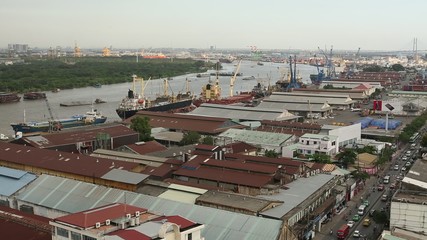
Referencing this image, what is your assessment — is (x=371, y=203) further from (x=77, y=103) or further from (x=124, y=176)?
(x=77, y=103)

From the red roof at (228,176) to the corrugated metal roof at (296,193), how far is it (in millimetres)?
287

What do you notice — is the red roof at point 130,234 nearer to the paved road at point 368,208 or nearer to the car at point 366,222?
the paved road at point 368,208

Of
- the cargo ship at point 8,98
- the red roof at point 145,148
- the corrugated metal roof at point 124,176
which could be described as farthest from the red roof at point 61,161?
the cargo ship at point 8,98

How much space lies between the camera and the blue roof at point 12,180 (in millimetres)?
5199

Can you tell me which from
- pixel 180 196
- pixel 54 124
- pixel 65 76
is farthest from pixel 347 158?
pixel 65 76

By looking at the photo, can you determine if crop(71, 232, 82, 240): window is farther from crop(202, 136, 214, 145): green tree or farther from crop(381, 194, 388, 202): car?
crop(202, 136, 214, 145): green tree

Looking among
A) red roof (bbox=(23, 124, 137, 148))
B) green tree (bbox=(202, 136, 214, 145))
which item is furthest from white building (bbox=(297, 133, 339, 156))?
red roof (bbox=(23, 124, 137, 148))

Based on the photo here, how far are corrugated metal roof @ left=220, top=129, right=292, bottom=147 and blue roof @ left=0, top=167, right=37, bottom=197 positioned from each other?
14.1ft

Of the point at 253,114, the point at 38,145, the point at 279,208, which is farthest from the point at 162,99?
the point at 279,208

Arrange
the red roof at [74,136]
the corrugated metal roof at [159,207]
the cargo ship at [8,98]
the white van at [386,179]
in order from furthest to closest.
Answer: the cargo ship at [8,98] < the red roof at [74,136] < the white van at [386,179] < the corrugated metal roof at [159,207]

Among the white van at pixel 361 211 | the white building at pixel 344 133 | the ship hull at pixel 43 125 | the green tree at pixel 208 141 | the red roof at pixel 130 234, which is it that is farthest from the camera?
the ship hull at pixel 43 125

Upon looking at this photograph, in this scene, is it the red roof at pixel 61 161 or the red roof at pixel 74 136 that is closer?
the red roof at pixel 61 161

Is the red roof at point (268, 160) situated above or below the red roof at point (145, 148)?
above

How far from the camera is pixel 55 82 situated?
72.5ft
